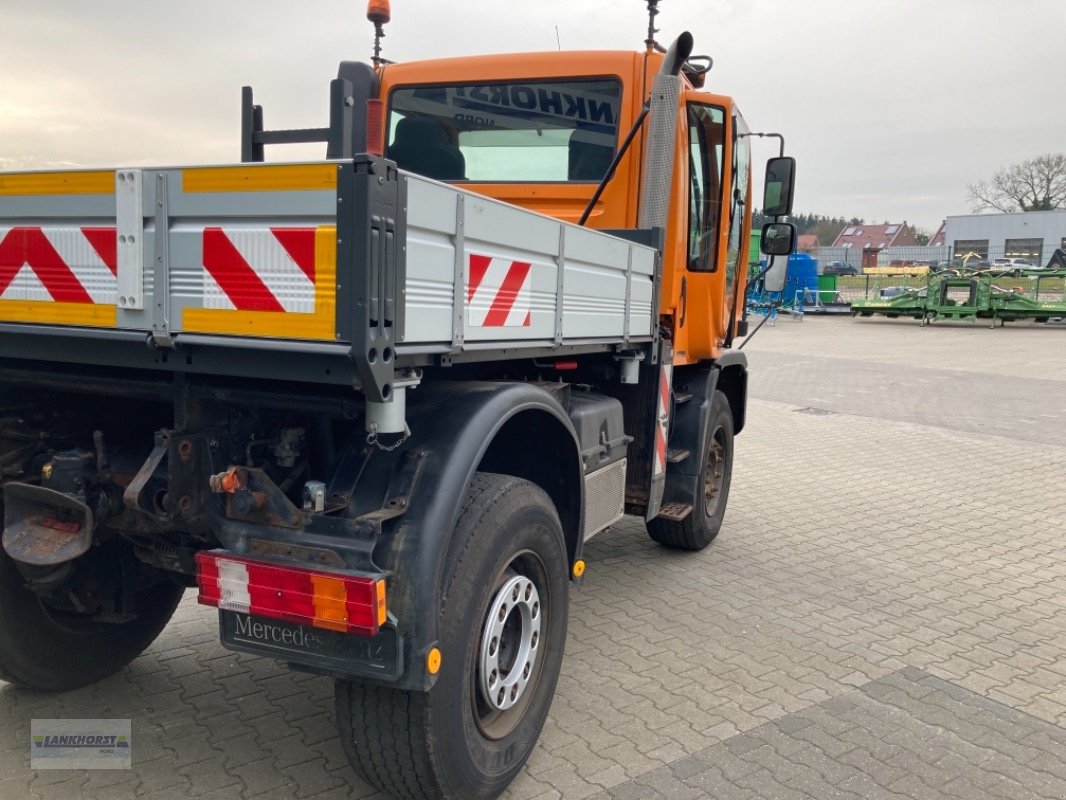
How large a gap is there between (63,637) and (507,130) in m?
3.25

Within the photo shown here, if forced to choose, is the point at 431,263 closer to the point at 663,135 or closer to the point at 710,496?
the point at 663,135

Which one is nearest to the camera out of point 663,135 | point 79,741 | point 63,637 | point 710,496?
point 79,741

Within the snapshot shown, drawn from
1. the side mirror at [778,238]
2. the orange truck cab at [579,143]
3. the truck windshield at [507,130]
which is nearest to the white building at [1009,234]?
the side mirror at [778,238]

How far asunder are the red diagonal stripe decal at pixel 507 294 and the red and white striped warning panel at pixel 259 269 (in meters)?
0.70

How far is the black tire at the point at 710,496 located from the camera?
555cm

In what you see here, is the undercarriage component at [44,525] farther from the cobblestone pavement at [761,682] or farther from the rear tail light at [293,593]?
Result: the cobblestone pavement at [761,682]

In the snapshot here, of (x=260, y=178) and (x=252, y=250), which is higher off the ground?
(x=260, y=178)

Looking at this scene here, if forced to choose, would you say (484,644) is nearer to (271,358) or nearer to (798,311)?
(271,358)

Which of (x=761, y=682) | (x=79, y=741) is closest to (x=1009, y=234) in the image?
(x=761, y=682)

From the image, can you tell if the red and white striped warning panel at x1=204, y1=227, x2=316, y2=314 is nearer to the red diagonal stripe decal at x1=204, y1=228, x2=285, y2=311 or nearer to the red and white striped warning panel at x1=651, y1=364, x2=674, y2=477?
the red diagonal stripe decal at x1=204, y1=228, x2=285, y2=311

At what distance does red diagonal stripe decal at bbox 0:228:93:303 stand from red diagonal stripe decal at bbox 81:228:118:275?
5.0 inches

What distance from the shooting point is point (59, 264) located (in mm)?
2496

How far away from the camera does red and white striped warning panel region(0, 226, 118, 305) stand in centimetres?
240

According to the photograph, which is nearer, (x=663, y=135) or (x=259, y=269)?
(x=259, y=269)
